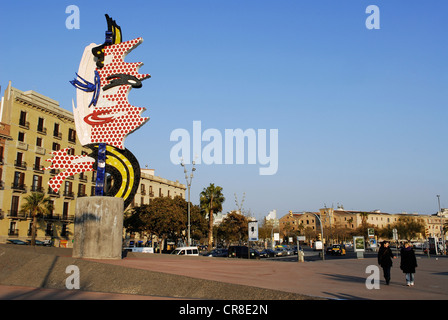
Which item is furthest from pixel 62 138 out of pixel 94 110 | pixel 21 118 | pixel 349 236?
pixel 349 236

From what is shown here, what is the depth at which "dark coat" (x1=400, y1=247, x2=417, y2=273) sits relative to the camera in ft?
40.9

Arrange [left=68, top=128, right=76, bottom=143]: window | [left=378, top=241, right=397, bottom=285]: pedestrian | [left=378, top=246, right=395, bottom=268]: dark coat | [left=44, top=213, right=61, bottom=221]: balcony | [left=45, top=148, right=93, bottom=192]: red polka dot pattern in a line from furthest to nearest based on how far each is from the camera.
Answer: [left=68, top=128, right=76, bottom=143]: window, [left=44, top=213, right=61, bottom=221]: balcony, [left=45, top=148, right=93, bottom=192]: red polka dot pattern, [left=378, top=246, right=395, bottom=268]: dark coat, [left=378, top=241, right=397, bottom=285]: pedestrian

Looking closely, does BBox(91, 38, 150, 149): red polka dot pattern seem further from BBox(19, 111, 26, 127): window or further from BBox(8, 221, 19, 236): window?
BBox(19, 111, 26, 127): window

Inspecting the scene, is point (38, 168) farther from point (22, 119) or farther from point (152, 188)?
point (152, 188)

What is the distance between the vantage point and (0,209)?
1767 inches

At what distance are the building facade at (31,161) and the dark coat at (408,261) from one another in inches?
1538

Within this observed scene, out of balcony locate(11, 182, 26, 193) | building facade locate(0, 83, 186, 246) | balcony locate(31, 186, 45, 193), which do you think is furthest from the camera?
balcony locate(31, 186, 45, 193)

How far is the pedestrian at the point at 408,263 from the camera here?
1245cm

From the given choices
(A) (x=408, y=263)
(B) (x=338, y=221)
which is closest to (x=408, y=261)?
(A) (x=408, y=263)

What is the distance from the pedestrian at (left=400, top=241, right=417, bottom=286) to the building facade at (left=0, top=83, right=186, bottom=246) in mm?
39057

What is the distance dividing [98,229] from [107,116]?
19.7 ft

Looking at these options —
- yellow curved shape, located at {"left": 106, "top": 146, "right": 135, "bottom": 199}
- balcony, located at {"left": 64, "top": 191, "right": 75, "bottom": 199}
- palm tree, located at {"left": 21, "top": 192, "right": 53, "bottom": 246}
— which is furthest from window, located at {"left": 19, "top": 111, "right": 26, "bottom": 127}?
yellow curved shape, located at {"left": 106, "top": 146, "right": 135, "bottom": 199}

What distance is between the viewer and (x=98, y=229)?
1706cm
